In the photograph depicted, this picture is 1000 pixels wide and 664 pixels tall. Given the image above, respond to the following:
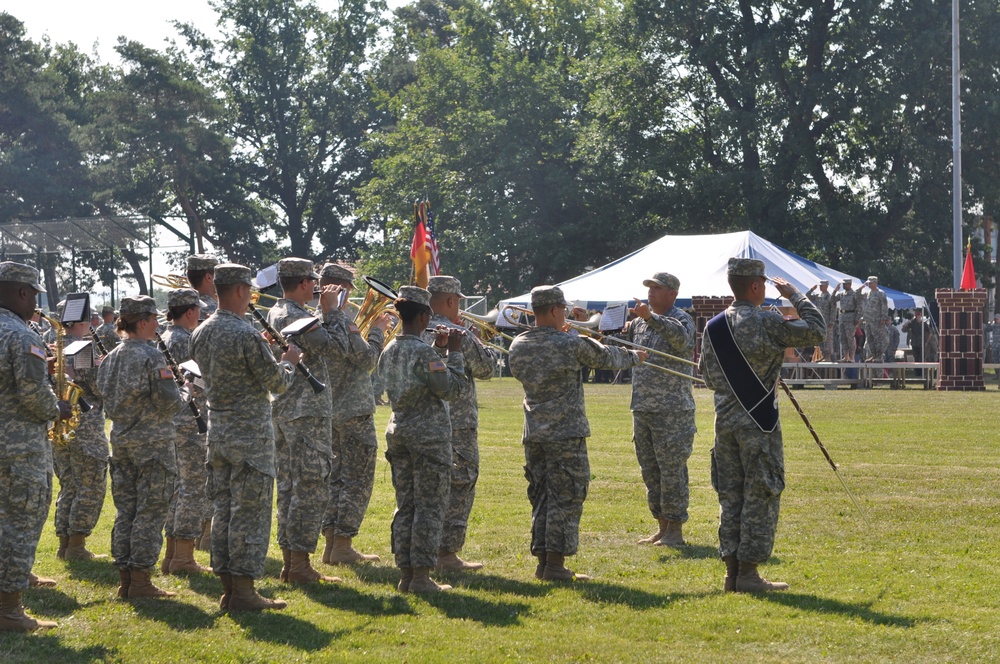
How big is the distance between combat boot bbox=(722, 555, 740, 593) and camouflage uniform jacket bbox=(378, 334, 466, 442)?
81.1 inches

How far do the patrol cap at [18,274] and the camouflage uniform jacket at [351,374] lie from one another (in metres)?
2.18

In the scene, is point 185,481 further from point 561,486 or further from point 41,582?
point 561,486

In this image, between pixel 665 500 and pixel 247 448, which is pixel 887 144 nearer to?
pixel 665 500

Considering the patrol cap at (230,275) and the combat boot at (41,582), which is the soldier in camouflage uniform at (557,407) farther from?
the combat boot at (41,582)

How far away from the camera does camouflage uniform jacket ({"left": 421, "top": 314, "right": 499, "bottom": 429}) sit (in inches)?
376

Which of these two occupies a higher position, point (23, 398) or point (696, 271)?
point (696, 271)

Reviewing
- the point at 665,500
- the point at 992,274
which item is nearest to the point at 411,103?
the point at 992,274

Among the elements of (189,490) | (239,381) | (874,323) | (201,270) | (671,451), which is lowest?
(189,490)

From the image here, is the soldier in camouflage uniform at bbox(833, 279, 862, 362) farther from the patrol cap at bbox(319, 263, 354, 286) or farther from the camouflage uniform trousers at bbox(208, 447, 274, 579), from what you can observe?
the camouflage uniform trousers at bbox(208, 447, 274, 579)

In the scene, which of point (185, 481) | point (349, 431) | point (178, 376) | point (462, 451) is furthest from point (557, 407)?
point (185, 481)

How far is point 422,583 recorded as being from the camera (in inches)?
353

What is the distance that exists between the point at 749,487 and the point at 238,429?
332cm

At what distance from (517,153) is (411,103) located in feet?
34.8

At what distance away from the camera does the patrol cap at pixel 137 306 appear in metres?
8.91
